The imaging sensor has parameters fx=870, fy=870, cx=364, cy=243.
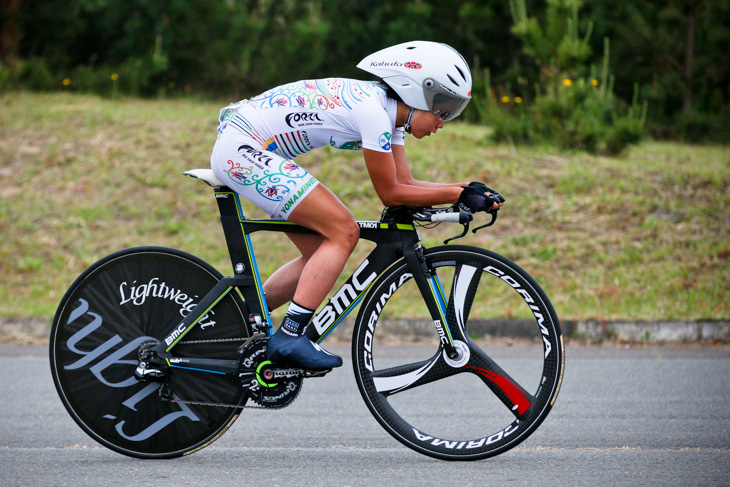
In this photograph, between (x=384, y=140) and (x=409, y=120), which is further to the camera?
(x=409, y=120)

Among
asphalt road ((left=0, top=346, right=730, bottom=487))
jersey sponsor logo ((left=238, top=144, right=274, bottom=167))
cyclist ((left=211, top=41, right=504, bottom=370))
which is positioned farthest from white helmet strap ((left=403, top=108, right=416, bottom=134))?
asphalt road ((left=0, top=346, right=730, bottom=487))

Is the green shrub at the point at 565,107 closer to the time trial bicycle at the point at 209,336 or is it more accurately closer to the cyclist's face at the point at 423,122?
the cyclist's face at the point at 423,122

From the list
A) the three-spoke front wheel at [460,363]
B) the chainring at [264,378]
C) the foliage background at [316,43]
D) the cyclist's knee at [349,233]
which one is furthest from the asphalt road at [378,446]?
the foliage background at [316,43]

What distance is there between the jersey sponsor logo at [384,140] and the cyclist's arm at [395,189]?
31 mm

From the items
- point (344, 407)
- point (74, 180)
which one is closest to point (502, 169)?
point (74, 180)

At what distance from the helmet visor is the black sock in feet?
3.57

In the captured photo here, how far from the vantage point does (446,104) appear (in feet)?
13.1

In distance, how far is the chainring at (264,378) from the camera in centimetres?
397

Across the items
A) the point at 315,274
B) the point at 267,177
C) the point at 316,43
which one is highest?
the point at 267,177

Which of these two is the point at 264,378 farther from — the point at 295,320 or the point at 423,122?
the point at 423,122

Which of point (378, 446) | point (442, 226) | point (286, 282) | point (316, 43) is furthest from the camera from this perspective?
point (316, 43)


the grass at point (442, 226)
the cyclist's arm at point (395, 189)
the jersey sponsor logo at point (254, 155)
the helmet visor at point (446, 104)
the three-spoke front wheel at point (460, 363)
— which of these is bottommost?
the grass at point (442, 226)

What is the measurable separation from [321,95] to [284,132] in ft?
0.80

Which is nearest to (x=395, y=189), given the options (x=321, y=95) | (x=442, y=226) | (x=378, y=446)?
(x=321, y=95)
